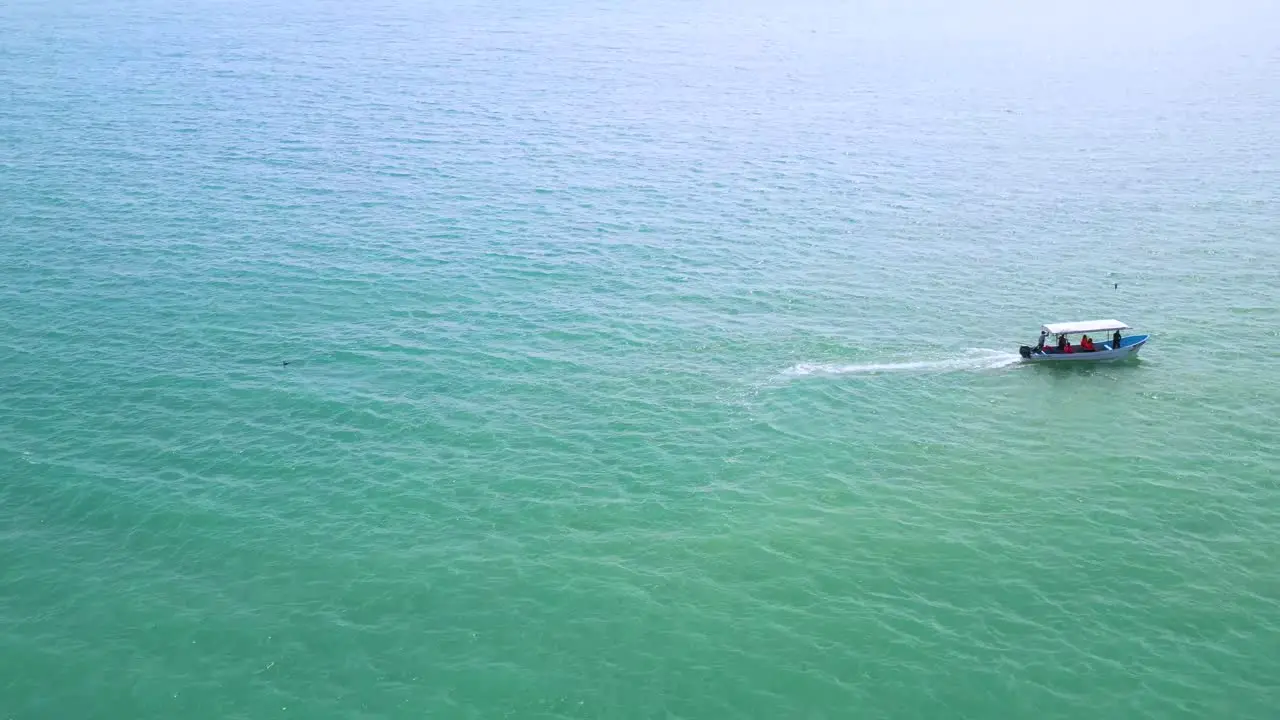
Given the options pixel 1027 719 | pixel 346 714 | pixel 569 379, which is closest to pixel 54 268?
pixel 569 379

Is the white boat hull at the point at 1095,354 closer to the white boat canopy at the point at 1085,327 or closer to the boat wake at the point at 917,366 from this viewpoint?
the white boat canopy at the point at 1085,327

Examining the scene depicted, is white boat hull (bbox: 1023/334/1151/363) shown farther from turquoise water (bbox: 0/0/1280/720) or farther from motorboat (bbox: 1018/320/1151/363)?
turquoise water (bbox: 0/0/1280/720)

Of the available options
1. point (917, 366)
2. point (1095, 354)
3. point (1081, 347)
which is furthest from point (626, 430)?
point (1095, 354)

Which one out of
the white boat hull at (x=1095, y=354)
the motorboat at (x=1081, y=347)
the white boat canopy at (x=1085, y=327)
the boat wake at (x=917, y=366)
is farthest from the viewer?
the white boat hull at (x=1095, y=354)

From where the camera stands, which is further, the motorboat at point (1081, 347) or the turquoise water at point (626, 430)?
the motorboat at point (1081, 347)

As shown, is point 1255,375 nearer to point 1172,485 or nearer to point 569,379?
point 1172,485

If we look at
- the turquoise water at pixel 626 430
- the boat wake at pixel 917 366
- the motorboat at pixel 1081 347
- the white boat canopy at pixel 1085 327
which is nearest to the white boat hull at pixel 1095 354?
the motorboat at pixel 1081 347
